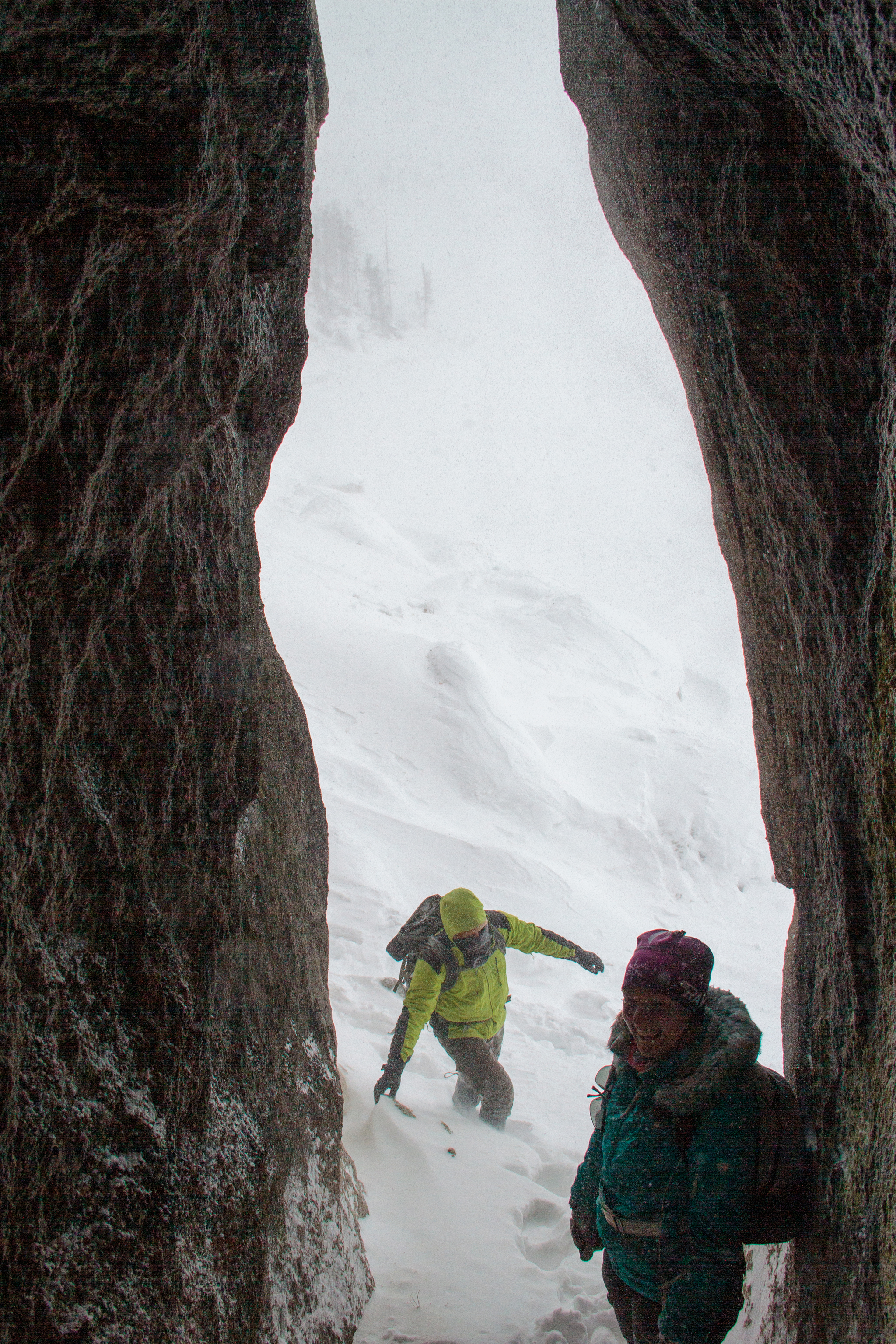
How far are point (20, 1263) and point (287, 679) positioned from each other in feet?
10.3

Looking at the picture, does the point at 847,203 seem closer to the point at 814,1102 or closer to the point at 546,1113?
the point at 814,1102

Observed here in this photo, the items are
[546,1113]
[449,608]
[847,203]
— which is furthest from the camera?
[449,608]

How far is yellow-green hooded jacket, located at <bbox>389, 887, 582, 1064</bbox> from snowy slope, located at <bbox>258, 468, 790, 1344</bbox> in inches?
28.4

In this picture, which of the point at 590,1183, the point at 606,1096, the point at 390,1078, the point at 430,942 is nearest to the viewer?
the point at 606,1096

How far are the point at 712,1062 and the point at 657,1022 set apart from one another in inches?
8.7

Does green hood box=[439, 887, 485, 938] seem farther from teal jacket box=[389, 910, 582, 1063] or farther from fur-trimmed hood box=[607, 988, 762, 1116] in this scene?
fur-trimmed hood box=[607, 988, 762, 1116]

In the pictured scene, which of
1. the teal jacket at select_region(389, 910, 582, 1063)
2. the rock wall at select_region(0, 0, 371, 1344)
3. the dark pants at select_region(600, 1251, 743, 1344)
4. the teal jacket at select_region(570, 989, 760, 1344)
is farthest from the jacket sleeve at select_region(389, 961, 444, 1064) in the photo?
the teal jacket at select_region(570, 989, 760, 1344)

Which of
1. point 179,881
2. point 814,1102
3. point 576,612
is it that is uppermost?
point 576,612

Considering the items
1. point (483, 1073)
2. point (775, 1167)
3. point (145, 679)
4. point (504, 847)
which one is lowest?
point (483, 1073)

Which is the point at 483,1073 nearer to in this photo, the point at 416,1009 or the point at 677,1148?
the point at 416,1009

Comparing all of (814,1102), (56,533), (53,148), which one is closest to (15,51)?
(53,148)

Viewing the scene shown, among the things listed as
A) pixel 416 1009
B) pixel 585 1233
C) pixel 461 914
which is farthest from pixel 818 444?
pixel 416 1009

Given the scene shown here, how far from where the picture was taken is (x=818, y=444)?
8.84ft

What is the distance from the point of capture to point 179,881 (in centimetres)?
306
